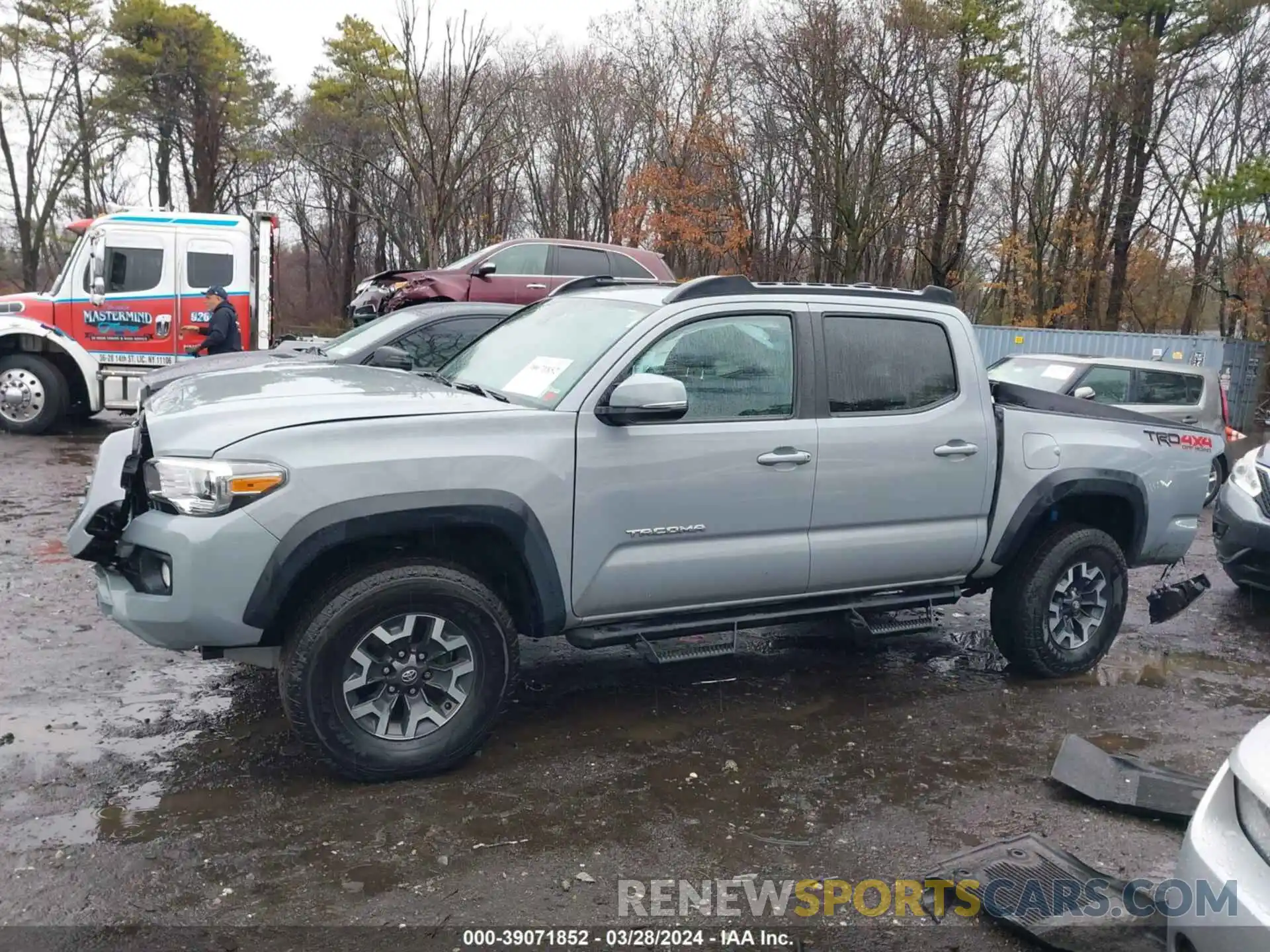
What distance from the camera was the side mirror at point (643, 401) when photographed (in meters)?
3.90

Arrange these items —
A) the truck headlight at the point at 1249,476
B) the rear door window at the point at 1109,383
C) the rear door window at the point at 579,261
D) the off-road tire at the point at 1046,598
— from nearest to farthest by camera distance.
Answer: the off-road tire at the point at 1046,598 < the truck headlight at the point at 1249,476 < the rear door window at the point at 1109,383 < the rear door window at the point at 579,261

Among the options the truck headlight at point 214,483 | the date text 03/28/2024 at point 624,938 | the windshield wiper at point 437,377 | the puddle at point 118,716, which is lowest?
the date text 03/28/2024 at point 624,938

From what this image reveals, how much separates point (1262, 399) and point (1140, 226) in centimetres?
729

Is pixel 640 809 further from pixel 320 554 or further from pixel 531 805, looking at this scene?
pixel 320 554

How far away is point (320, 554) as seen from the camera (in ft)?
12.1

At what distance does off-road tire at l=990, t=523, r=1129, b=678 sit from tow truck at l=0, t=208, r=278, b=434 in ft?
34.7

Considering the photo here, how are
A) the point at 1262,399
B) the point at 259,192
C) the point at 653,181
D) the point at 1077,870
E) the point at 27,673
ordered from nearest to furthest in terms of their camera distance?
the point at 1077,870, the point at 27,673, the point at 1262,399, the point at 653,181, the point at 259,192

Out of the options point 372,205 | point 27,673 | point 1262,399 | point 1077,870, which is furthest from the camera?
point 372,205

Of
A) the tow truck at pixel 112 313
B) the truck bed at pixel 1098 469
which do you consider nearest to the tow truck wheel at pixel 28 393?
the tow truck at pixel 112 313

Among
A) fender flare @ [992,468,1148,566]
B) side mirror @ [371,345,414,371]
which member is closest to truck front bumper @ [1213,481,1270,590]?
fender flare @ [992,468,1148,566]

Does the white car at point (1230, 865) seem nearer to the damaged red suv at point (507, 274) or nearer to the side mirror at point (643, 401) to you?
the side mirror at point (643, 401)

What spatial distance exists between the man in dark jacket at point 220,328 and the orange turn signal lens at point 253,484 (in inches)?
358

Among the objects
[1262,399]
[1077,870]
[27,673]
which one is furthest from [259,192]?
[1077,870]

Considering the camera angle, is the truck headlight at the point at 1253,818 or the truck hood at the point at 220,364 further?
the truck hood at the point at 220,364
